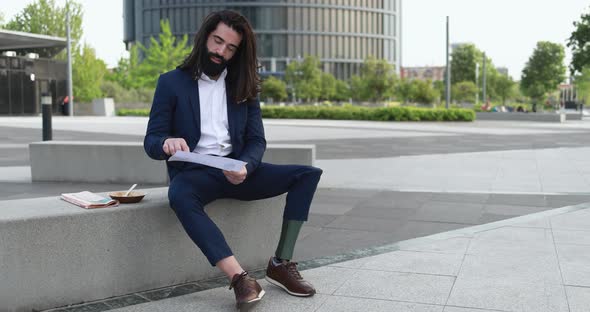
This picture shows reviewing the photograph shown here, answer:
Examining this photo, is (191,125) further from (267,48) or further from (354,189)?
(267,48)

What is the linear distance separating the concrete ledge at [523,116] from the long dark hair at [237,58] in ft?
110

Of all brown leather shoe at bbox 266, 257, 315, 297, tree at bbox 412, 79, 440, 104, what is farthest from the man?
tree at bbox 412, 79, 440, 104

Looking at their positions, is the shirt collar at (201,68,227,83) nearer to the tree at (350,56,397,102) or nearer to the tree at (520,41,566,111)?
the tree at (350,56,397,102)

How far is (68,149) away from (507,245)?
640 centimetres

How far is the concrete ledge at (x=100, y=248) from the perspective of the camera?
11.6 ft

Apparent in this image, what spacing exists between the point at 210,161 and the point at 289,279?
908 millimetres

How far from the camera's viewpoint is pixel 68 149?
9.27 meters

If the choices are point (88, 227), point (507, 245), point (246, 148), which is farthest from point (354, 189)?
point (88, 227)

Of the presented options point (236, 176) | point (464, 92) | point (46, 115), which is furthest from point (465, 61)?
point (236, 176)

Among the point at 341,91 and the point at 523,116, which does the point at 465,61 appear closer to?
the point at 341,91

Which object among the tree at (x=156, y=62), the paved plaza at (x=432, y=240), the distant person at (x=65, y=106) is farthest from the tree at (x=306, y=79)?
the paved plaza at (x=432, y=240)

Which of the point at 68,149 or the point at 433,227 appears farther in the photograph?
the point at 68,149

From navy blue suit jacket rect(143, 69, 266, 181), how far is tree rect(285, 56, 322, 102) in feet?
221

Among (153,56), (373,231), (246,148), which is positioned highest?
(153,56)
